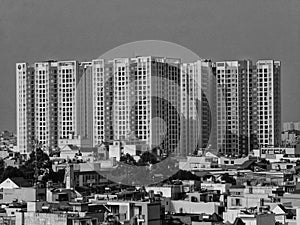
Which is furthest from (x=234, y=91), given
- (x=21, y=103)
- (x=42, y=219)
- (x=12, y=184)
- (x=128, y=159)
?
(x=42, y=219)

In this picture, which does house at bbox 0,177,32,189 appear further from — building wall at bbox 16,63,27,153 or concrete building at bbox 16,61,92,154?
building wall at bbox 16,63,27,153

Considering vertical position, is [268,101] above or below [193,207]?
above

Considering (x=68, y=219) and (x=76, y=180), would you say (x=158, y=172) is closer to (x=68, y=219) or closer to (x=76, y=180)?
(x=76, y=180)

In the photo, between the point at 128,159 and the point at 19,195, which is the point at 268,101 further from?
the point at 19,195

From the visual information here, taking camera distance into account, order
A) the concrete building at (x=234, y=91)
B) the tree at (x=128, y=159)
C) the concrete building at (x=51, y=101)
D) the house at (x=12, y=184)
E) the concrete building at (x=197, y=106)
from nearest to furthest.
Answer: the house at (x=12, y=184)
the tree at (x=128, y=159)
the concrete building at (x=197, y=106)
the concrete building at (x=51, y=101)
the concrete building at (x=234, y=91)

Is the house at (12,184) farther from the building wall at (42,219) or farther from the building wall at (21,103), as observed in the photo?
the building wall at (21,103)

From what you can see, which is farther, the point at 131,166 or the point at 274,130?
the point at 274,130

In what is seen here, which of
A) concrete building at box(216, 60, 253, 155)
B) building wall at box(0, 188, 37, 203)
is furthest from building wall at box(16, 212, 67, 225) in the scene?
concrete building at box(216, 60, 253, 155)

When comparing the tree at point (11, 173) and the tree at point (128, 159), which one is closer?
the tree at point (11, 173)

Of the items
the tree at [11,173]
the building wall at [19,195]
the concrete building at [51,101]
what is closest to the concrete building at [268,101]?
the concrete building at [51,101]

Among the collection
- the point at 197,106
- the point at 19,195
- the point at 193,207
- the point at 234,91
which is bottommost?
the point at 193,207

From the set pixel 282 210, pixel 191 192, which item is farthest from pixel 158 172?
pixel 282 210
